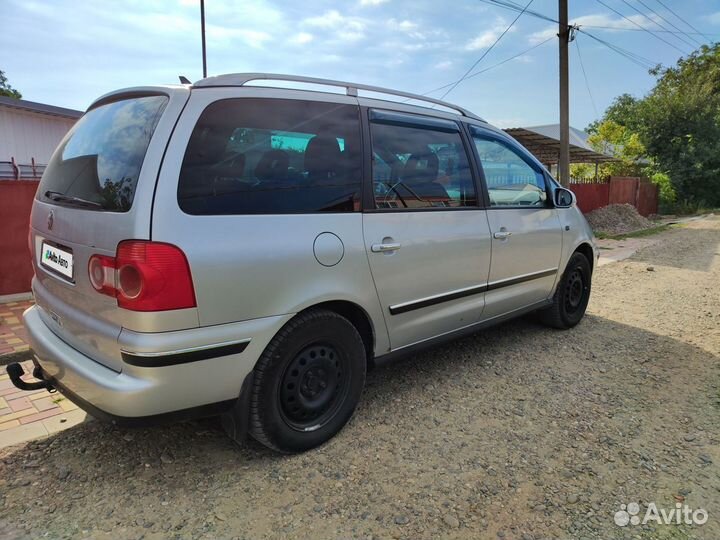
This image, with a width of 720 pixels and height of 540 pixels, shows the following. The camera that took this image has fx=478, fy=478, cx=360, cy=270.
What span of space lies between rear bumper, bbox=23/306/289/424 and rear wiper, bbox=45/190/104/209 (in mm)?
693

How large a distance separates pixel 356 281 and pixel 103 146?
1428 mm

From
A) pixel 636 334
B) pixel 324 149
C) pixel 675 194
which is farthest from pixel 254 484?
pixel 675 194

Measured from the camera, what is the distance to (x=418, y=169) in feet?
10.1

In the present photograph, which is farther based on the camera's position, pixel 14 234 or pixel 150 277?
→ pixel 14 234

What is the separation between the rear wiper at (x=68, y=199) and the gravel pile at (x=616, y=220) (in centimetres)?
1483

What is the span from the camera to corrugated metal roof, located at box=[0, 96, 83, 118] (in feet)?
51.0

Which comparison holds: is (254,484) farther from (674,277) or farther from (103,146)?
(674,277)

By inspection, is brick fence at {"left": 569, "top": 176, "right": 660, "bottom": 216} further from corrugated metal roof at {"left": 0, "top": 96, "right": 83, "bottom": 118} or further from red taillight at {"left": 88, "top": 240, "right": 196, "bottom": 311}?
corrugated metal roof at {"left": 0, "top": 96, "right": 83, "bottom": 118}

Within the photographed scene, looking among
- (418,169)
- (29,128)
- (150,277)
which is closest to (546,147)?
(418,169)

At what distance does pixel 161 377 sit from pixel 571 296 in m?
3.90

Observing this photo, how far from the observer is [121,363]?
201cm

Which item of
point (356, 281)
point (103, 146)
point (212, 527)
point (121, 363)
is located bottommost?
point (212, 527)

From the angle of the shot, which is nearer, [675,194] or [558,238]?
[558,238]

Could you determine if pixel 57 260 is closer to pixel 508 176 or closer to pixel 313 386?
pixel 313 386
